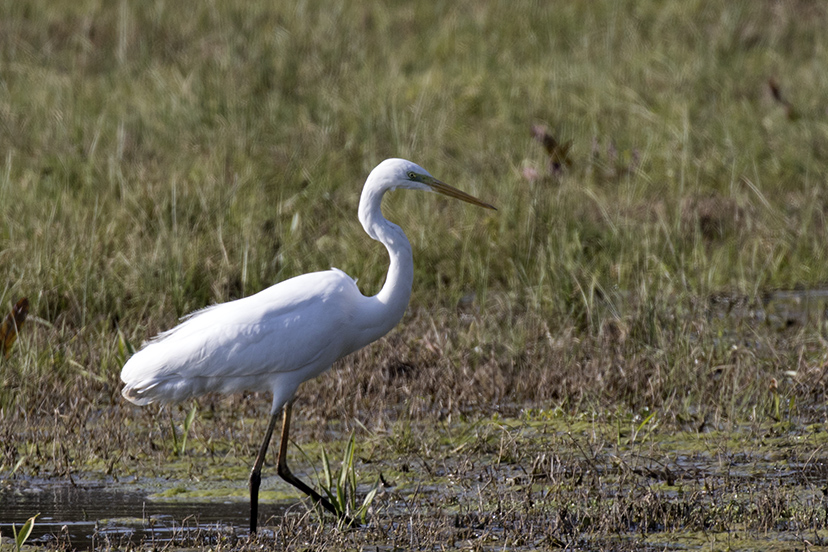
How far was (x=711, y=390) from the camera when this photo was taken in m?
4.89

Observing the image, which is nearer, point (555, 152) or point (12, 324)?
point (12, 324)

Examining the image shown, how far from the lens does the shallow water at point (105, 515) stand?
12.4 feet

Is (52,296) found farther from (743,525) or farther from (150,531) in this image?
(743,525)

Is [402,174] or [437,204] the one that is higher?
[402,174]

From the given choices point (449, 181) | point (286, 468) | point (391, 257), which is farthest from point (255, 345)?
point (449, 181)

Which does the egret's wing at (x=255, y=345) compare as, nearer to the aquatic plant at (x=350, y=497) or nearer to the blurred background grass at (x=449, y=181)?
the aquatic plant at (x=350, y=497)

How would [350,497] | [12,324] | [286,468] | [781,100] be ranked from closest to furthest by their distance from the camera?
1. [350,497]
2. [286,468]
3. [12,324]
4. [781,100]

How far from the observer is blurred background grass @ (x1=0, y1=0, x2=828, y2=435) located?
17.3 feet

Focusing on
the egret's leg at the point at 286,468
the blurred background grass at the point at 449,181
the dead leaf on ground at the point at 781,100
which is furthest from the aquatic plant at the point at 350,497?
the dead leaf on ground at the point at 781,100

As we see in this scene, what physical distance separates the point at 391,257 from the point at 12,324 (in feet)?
6.16

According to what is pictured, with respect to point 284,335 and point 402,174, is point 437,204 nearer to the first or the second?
point 402,174

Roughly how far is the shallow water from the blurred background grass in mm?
516

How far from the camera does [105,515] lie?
13.2ft


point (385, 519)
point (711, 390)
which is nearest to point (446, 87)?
point (711, 390)
